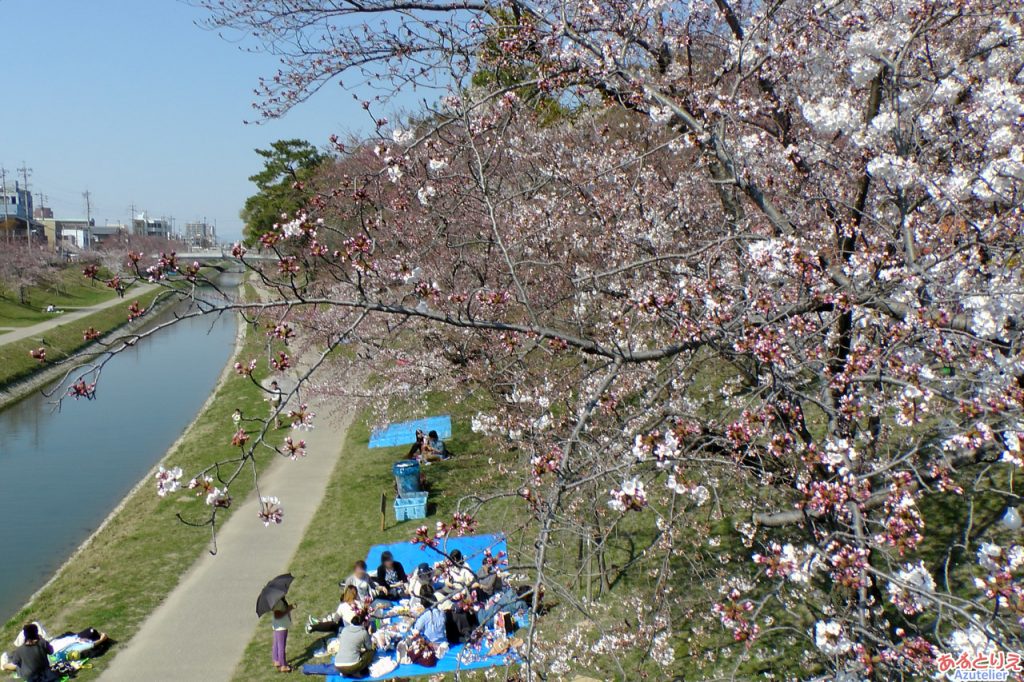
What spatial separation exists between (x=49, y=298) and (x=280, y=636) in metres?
42.7

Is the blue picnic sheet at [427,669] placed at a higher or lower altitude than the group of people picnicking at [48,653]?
higher

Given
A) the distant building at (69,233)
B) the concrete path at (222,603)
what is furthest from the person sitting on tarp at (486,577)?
the distant building at (69,233)

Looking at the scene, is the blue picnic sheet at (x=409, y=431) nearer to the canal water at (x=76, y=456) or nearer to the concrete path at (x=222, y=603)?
the concrete path at (x=222, y=603)

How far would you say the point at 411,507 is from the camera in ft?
35.8

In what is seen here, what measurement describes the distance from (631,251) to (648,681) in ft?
12.2

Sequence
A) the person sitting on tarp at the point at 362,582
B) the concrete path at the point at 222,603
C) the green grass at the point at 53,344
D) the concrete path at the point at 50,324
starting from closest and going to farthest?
the person sitting on tarp at the point at 362,582, the concrete path at the point at 222,603, the green grass at the point at 53,344, the concrete path at the point at 50,324

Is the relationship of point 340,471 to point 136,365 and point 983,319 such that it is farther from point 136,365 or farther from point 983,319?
point 136,365

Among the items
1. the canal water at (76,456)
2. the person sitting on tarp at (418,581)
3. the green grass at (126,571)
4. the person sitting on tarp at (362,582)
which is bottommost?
the canal water at (76,456)

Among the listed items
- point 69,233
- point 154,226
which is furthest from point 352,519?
point 154,226

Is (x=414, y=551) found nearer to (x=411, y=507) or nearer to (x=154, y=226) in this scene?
(x=411, y=507)

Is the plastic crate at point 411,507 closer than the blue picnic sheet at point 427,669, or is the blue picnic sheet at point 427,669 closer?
the blue picnic sheet at point 427,669

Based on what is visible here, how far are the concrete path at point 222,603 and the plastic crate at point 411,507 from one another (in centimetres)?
145

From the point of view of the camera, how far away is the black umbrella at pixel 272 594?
310 inches

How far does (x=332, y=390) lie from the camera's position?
12750 mm
